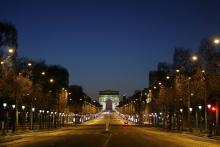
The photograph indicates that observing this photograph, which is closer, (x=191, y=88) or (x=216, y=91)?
(x=216, y=91)

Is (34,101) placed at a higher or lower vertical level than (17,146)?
higher

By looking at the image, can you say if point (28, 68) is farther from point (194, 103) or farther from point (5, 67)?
point (194, 103)

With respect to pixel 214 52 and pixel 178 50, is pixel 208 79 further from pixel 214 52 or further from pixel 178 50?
pixel 178 50

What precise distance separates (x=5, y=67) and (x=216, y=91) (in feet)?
91.7

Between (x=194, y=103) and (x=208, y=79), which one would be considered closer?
(x=208, y=79)

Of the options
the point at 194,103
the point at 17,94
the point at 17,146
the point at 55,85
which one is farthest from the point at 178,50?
the point at 17,146

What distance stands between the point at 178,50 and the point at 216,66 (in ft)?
129

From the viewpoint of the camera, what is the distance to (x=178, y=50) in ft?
346

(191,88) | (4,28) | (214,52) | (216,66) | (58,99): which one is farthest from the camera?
(58,99)

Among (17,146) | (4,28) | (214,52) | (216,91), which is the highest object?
(4,28)

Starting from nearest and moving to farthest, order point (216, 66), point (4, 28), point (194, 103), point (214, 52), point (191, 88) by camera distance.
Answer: point (216, 66), point (214, 52), point (4, 28), point (191, 88), point (194, 103)

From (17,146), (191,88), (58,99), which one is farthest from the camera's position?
(58,99)

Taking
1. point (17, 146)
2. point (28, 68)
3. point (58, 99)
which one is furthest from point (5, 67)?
point (58, 99)

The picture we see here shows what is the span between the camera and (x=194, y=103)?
332 feet
